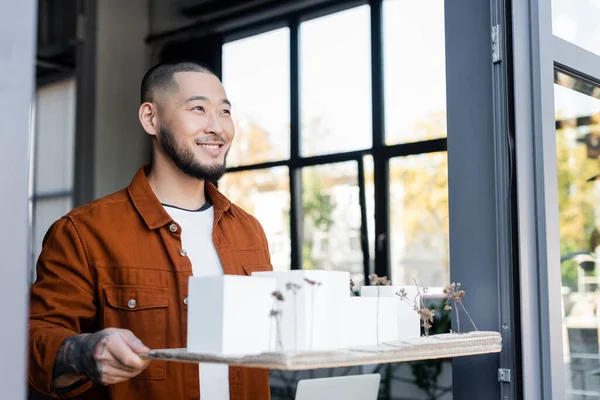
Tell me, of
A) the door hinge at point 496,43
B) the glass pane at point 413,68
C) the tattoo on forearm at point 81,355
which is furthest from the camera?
the glass pane at point 413,68

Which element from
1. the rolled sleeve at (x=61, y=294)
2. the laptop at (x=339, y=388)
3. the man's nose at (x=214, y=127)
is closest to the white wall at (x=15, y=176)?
the rolled sleeve at (x=61, y=294)

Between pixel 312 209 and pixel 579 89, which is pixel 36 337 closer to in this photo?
pixel 579 89

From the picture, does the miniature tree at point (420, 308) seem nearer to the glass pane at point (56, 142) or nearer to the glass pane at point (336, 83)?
the glass pane at point (336, 83)

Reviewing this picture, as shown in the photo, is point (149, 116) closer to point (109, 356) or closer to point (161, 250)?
point (161, 250)

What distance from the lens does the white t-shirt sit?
1984 mm

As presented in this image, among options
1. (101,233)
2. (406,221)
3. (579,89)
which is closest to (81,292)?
(101,233)

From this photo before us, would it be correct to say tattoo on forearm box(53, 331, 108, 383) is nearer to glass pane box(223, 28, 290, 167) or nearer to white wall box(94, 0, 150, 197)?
glass pane box(223, 28, 290, 167)

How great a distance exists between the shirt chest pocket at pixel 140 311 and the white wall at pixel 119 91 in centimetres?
493

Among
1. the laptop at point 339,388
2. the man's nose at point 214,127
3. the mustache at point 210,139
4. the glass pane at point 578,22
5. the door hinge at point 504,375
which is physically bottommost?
the laptop at point 339,388

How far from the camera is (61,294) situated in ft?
6.03

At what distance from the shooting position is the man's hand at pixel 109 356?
1.34 m

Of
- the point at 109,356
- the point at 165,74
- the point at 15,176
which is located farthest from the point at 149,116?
the point at 15,176

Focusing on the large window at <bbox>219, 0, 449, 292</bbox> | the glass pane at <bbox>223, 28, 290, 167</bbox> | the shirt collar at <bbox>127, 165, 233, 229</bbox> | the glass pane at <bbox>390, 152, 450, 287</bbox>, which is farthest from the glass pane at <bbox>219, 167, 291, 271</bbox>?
the shirt collar at <bbox>127, 165, 233, 229</bbox>

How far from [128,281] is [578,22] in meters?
1.40
